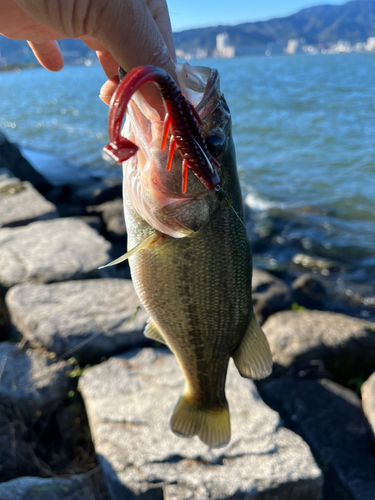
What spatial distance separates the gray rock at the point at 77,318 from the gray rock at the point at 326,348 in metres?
1.73

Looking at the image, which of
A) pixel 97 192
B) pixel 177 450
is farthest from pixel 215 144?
pixel 97 192

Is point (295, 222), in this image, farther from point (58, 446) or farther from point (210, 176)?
point (210, 176)

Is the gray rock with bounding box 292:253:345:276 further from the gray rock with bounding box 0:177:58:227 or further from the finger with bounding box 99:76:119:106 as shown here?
the finger with bounding box 99:76:119:106

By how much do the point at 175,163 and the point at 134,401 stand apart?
98.3 inches

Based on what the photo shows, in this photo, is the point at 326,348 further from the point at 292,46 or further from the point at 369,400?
the point at 292,46

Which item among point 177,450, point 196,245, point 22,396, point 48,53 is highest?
point 48,53

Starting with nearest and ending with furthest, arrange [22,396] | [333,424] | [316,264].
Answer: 1. [22,396]
2. [333,424]
3. [316,264]

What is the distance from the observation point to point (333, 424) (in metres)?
3.85

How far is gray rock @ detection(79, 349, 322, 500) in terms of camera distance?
284cm

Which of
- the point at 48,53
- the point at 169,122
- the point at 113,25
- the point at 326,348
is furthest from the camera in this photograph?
the point at 326,348

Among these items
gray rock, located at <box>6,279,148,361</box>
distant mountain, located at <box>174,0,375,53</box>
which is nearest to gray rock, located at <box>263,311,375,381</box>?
gray rock, located at <box>6,279,148,361</box>

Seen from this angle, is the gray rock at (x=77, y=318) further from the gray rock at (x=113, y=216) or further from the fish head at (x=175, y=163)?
the gray rock at (x=113, y=216)

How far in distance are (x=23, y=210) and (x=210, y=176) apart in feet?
21.5

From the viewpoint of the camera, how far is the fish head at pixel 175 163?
1.69m
